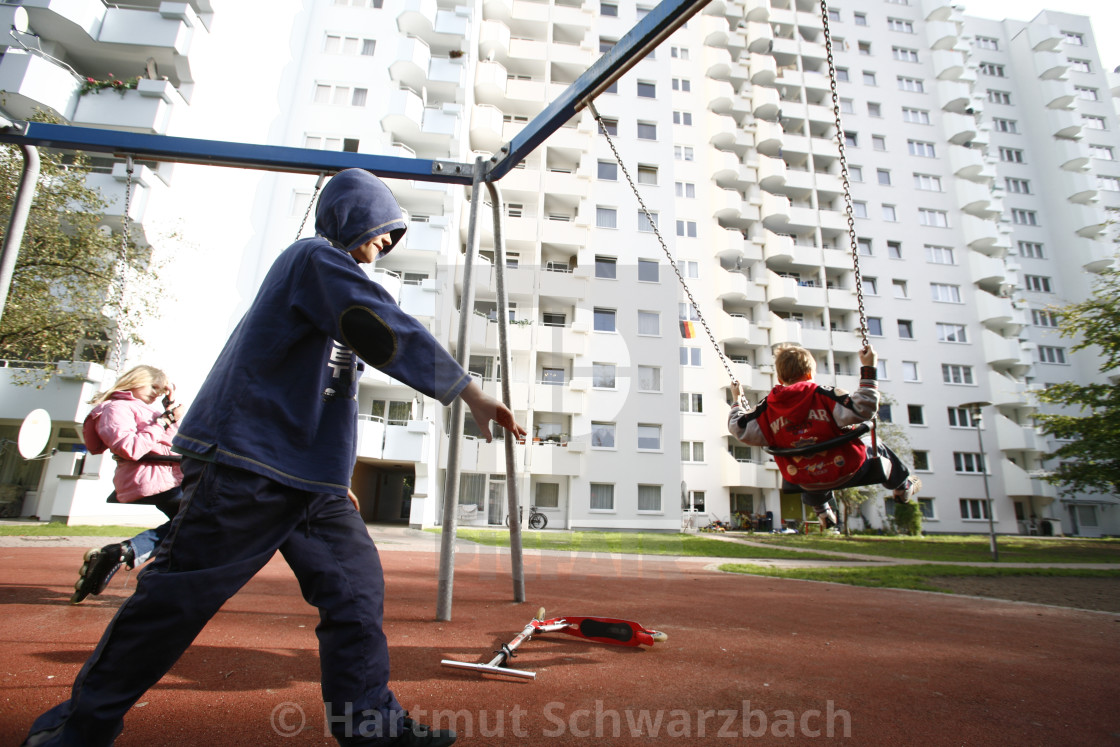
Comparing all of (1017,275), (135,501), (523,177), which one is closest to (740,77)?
(523,177)

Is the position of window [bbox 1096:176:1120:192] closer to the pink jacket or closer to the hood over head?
the hood over head

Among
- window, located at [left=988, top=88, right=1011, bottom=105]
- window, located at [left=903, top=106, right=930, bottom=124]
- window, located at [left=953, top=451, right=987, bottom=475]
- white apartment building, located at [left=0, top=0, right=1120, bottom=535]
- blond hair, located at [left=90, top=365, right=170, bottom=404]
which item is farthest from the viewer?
window, located at [left=988, top=88, right=1011, bottom=105]

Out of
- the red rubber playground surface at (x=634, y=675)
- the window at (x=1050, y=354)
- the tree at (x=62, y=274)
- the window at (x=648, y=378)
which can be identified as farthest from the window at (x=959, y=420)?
the tree at (x=62, y=274)

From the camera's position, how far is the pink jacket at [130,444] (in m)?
3.99

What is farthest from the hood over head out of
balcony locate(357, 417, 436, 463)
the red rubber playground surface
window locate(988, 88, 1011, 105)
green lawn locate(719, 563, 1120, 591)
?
window locate(988, 88, 1011, 105)

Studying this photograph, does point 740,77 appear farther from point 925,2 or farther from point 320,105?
point 320,105

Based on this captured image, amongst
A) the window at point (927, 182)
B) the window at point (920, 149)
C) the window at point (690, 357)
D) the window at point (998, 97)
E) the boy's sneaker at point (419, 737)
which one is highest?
the window at point (998, 97)

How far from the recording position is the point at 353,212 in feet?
6.93

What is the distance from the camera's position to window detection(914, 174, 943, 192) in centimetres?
3800

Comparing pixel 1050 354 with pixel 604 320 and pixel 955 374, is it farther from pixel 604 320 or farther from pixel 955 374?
pixel 604 320

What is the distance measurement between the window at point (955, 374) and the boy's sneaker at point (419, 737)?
135 ft

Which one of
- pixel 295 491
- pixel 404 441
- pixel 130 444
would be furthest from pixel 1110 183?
pixel 130 444

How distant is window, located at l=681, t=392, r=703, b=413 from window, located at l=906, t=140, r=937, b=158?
2627 centimetres

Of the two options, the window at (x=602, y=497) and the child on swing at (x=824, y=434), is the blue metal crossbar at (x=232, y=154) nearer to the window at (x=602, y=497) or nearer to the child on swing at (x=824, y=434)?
the child on swing at (x=824, y=434)
